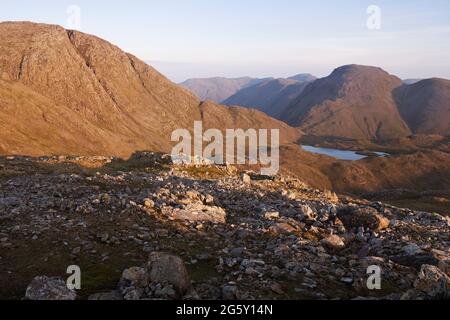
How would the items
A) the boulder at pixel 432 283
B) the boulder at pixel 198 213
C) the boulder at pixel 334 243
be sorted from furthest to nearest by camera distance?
the boulder at pixel 198 213 → the boulder at pixel 334 243 → the boulder at pixel 432 283

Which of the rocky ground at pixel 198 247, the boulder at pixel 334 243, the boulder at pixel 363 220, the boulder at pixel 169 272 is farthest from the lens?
the boulder at pixel 363 220

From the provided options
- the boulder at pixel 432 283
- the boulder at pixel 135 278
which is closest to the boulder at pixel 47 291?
the boulder at pixel 135 278

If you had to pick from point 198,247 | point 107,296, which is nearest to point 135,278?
point 107,296

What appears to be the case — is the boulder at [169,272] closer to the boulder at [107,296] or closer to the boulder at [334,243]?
the boulder at [107,296]

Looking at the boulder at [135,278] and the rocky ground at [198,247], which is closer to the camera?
the boulder at [135,278]

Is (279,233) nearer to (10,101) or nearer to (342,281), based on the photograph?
(342,281)

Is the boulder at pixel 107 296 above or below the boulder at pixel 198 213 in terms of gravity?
above

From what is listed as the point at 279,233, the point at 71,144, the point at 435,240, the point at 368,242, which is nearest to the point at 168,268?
the point at 279,233

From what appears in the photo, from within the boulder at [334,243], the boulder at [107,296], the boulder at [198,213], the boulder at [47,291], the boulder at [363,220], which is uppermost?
the boulder at [47,291]
